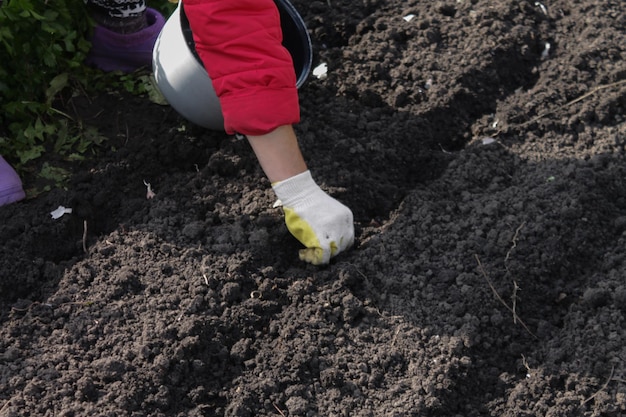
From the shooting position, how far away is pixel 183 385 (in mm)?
2230

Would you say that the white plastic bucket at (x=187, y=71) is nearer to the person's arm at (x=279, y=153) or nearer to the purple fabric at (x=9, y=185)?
the person's arm at (x=279, y=153)

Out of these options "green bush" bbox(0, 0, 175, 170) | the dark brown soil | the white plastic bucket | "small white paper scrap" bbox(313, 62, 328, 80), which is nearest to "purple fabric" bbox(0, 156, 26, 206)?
the dark brown soil

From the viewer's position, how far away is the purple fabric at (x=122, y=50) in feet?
10.4

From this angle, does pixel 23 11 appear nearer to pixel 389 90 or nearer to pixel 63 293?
pixel 63 293

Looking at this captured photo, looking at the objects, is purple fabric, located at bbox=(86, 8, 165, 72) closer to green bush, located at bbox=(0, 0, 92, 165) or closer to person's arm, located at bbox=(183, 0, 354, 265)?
green bush, located at bbox=(0, 0, 92, 165)

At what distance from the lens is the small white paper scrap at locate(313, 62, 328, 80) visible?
10.5 ft

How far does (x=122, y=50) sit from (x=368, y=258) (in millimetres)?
1328

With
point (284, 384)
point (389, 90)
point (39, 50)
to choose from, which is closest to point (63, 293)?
point (284, 384)

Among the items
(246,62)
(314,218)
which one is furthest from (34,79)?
(314,218)

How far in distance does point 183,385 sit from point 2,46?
55.1 inches

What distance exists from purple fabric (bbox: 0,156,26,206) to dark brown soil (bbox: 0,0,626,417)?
4 cm

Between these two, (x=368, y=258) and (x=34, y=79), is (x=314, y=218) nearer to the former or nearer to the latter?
(x=368, y=258)

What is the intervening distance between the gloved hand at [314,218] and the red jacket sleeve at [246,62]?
0.20m

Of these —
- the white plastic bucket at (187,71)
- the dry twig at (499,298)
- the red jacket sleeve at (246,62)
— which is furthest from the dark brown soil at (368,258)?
the red jacket sleeve at (246,62)
